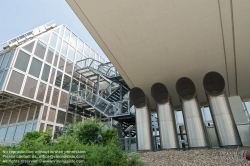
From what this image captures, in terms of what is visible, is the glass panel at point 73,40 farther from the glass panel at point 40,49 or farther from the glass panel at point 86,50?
the glass panel at point 40,49

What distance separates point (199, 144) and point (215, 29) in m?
5.17

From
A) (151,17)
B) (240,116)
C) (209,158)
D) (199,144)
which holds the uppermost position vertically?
(151,17)

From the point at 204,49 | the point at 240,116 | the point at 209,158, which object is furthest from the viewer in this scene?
the point at 240,116

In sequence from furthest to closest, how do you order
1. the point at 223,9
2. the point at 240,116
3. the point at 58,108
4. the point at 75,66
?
the point at 75,66, the point at 58,108, the point at 240,116, the point at 223,9

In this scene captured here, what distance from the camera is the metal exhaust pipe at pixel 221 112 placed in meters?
7.04

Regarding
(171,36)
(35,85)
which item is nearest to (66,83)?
(35,85)

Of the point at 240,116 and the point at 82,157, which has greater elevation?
the point at 240,116

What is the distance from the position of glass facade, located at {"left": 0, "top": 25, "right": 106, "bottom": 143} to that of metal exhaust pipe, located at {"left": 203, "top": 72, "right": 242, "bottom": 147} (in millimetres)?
12021

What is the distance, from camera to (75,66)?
17.6 metres

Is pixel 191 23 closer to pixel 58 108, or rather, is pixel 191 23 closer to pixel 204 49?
pixel 204 49

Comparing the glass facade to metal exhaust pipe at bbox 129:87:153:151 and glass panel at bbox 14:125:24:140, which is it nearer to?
glass panel at bbox 14:125:24:140

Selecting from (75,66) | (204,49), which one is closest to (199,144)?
(204,49)

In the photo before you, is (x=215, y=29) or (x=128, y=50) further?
(x=128, y=50)

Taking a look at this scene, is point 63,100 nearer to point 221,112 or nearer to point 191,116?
point 191,116
